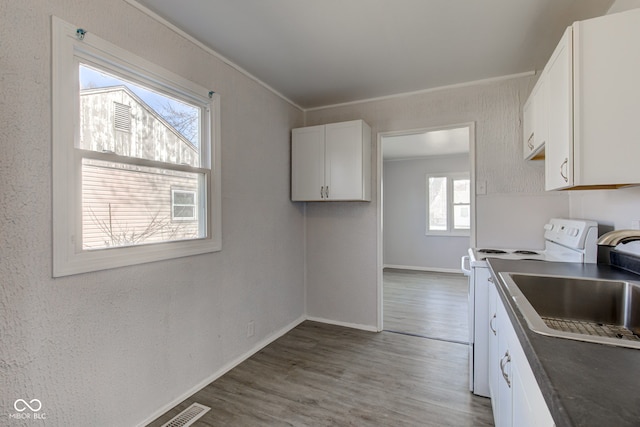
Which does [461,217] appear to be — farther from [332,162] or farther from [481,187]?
[332,162]

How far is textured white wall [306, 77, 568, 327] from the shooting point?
105 inches

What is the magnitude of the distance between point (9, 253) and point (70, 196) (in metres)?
0.34

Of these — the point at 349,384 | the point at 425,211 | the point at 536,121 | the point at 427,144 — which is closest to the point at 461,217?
the point at 425,211

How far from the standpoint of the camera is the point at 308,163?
3.23m

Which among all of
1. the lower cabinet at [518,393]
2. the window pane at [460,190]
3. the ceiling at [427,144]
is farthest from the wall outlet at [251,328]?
the window pane at [460,190]

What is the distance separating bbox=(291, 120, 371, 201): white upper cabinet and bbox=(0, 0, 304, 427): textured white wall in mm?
490

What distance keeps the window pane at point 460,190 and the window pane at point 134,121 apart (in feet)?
17.7

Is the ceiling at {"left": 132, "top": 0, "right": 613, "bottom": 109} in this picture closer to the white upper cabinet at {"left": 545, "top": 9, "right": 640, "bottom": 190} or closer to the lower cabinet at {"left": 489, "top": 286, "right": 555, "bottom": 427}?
the white upper cabinet at {"left": 545, "top": 9, "right": 640, "bottom": 190}

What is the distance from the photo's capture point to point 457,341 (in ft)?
9.68

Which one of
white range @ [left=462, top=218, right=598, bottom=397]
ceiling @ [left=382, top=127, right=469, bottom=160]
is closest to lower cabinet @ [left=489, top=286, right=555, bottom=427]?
white range @ [left=462, top=218, right=598, bottom=397]

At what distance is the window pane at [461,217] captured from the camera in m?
6.11

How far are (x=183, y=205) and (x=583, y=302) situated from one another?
236cm

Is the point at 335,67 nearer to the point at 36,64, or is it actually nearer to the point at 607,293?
the point at 36,64

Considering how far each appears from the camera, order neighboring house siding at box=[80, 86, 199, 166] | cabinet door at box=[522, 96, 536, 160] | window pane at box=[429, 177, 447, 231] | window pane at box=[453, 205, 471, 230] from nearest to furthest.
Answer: neighboring house siding at box=[80, 86, 199, 166]
cabinet door at box=[522, 96, 536, 160]
window pane at box=[453, 205, 471, 230]
window pane at box=[429, 177, 447, 231]
